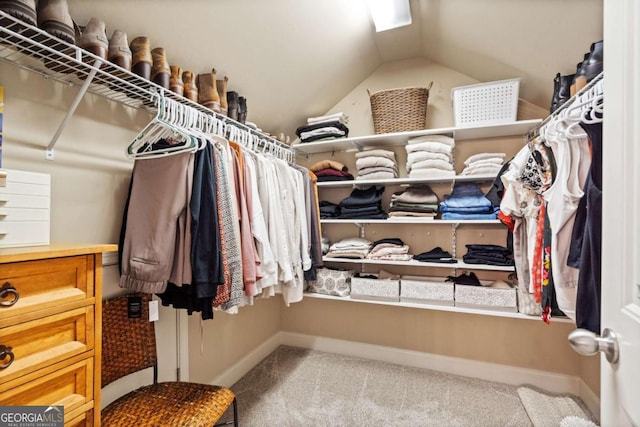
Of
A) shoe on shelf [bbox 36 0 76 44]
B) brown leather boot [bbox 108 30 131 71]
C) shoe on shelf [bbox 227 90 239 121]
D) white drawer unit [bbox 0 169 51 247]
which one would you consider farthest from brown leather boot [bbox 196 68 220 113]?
white drawer unit [bbox 0 169 51 247]

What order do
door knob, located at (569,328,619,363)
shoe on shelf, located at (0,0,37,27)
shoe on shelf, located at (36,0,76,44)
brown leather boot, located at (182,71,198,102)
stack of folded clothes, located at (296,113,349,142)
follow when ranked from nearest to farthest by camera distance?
1. door knob, located at (569,328,619,363)
2. shoe on shelf, located at (0,0,37,27)
3. shoe on shelf, located at (36,0,76,44)
4. brown leather boot, located at (182,71,198,102)
5. stack of folded clothes, located at (296,113,349,142)

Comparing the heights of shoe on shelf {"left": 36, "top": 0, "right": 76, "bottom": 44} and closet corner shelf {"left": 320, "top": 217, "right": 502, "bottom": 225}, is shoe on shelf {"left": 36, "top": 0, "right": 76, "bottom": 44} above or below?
above

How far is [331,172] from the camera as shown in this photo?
94.9 inches

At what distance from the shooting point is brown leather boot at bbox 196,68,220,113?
163 cm

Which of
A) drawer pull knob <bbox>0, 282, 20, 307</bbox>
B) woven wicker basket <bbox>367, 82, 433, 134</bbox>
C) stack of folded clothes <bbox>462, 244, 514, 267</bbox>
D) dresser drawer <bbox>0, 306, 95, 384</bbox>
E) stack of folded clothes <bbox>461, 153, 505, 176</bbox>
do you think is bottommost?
dresser drawer <bbox>0, 306, 95, 384</bbox>

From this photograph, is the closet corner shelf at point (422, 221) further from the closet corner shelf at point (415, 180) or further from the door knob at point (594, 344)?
the door knob at point (594, 344)

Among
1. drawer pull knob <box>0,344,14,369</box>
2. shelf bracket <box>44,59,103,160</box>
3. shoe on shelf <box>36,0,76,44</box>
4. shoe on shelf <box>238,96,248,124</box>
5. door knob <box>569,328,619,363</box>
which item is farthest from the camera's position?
shoe on shelf <box>238,96,248,124</box>

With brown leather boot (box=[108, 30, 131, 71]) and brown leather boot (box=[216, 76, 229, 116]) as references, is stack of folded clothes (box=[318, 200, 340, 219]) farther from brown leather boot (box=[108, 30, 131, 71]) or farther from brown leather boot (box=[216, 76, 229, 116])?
brown leather boot (box=[108, 30, 131, 71])

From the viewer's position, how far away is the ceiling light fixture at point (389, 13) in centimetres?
178

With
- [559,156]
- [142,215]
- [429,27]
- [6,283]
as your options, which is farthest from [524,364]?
[6,283]

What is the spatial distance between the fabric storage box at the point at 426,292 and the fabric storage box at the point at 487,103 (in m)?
1.09

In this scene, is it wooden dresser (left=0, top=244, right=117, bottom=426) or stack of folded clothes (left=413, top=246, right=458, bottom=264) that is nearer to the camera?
wooden dresser (left=0, top=244, right=117, bottom=426)

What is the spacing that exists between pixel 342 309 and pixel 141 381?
5.22ft

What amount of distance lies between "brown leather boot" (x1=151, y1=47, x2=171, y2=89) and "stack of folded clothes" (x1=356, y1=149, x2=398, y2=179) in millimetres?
1390
